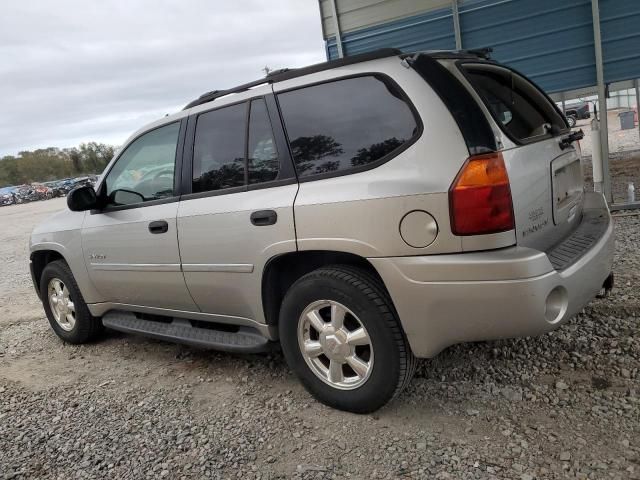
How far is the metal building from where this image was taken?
6.37m

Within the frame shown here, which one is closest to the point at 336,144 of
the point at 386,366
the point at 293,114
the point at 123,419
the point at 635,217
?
the point at 293,114

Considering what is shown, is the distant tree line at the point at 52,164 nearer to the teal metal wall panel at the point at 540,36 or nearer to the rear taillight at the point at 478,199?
the teal metal wall panel at the point at 540,36

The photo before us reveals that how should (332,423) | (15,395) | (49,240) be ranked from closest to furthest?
(332,423) < (15,395) < (49,240)

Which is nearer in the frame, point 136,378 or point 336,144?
point 336,144

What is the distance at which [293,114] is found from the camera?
3.03 metres

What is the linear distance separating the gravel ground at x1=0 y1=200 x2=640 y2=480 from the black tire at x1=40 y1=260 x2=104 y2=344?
0.52m

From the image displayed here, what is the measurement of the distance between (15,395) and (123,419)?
1.15 meters

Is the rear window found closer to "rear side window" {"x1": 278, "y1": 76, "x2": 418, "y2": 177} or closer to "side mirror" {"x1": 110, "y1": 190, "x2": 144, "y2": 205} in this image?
"rear side window" {"x1": 278, "y1": 76, "x2": 418, "y2": 177}

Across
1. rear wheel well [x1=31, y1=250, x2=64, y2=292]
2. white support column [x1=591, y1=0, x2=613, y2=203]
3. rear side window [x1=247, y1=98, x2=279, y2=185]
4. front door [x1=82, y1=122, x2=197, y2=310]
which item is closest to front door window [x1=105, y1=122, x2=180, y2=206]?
front door [x1=82, y1=122, x2=197, y2=310]

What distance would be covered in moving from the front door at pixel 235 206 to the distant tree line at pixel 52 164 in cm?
7466

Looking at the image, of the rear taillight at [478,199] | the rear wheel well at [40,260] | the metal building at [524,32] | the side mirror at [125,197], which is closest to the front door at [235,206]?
the side mirror at [125,197]

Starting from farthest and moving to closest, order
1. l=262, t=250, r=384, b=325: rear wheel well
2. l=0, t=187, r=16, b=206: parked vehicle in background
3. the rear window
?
l=0, t=187, r=16, b=206: parked vehicle in background < l=262, t=250, r=384, b=325: rear wheel well < the rear window

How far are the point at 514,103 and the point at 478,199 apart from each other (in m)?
1.21

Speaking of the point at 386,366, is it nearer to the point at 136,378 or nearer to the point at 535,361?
the point at 535,361
